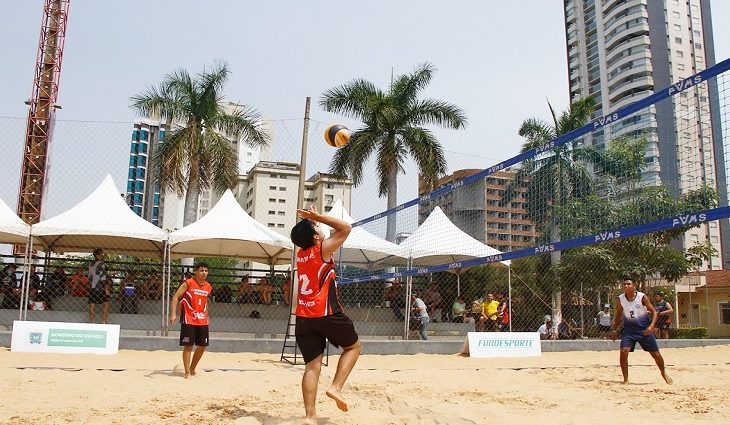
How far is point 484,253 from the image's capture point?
14.8 meters

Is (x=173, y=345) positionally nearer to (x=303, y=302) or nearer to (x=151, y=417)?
(x=151, y=417)

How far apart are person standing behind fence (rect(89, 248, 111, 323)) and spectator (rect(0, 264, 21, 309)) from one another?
172 cm

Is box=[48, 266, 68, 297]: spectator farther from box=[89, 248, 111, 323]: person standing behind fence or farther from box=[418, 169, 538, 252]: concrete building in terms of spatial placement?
box=[418, 169, 538, 252]: concrete building

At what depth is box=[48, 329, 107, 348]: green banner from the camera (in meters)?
9.74

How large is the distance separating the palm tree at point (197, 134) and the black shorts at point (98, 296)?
364 inches

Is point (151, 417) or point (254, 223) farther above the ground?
point (254, 223)

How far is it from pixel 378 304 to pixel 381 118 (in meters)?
9.22

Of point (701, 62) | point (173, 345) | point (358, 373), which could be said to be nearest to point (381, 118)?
point (173, 345)

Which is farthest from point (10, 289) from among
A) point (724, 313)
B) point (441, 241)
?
point (724, 313)

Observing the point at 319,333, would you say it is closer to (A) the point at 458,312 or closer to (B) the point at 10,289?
(B) the point at 10,289

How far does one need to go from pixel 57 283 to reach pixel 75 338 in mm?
3841

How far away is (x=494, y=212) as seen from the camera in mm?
11828

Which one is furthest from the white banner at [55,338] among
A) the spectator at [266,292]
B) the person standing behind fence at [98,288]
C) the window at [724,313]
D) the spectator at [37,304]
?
the window at [724,313]

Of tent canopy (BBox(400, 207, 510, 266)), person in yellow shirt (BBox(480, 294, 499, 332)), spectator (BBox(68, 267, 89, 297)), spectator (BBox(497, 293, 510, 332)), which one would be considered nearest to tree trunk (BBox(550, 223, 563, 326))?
spectator (BBox(497, 293, 510, 332))
